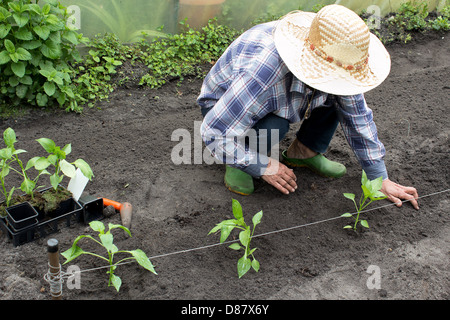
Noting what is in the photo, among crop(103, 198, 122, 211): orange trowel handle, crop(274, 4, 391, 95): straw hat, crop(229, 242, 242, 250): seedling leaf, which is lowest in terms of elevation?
crop(103, 198, 122, 211): orange trowel handle

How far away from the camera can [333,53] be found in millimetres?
1984

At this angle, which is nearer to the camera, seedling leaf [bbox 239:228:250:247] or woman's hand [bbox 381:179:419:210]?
seedling leaf [bbox 239:228:250:247]

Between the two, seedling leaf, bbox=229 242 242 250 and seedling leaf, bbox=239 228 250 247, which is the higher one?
seedling leaf, bbox=239 228 250 247

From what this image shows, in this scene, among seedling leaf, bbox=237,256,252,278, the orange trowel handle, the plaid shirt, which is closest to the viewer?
seedling leaf, bbox=237,256,252,278

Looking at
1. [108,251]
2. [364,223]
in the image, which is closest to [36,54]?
[108,251]

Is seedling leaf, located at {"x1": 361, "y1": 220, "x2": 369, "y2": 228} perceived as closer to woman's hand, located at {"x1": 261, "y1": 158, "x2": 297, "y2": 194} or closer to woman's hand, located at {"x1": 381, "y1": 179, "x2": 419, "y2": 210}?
woman's hand, located at {"x1": 381, "y1": 179, "x2": 419, "y2": 210}

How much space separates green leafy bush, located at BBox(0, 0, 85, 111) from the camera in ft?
9.82

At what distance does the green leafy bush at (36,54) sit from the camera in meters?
2.99

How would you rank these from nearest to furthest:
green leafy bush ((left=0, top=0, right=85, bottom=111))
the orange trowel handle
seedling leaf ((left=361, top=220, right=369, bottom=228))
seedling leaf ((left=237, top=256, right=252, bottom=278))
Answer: seedling leaf ((left=237, top=256, right=252, bottom=278)), seedling leaf ((left=361, top=220, right=369, bottom=228)), the orange trowel handle, green leafy bush ((left=0, top=0, right=85, bottom=111))

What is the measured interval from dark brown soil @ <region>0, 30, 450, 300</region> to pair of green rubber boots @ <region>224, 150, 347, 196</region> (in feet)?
0.16

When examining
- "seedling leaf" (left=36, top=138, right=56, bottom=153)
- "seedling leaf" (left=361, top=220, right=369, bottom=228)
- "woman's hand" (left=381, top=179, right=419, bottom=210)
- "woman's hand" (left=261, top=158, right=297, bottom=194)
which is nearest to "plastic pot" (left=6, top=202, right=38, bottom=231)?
"seedling leaf" (left=36, top=138, right=56, bottom=153)

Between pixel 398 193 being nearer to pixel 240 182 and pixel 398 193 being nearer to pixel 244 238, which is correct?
pixel 240 182
